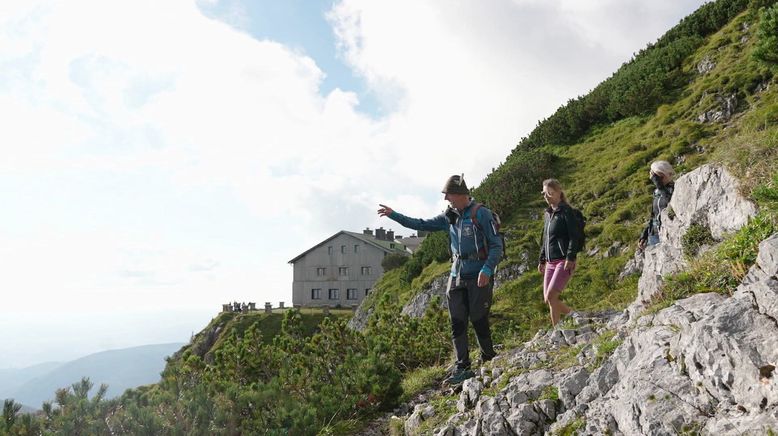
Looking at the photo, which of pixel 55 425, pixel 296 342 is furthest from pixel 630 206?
pixel 55 425

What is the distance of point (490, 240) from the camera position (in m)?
7.04

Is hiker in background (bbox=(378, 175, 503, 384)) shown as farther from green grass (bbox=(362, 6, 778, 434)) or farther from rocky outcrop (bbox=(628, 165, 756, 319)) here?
rocky outcrop (bbox=(628, 165, 756, 319))

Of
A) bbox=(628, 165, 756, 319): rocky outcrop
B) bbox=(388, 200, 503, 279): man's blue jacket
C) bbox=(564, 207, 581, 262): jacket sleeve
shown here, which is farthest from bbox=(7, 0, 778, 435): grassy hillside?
bbox=(388, 200, 503, 279): man's blue jacket

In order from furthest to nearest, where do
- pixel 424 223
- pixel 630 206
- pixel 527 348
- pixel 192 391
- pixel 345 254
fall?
1. pixel 345 254
2. pixel 630 206
3. pixel 424 223
4. pixel 527 348
5. pixel 192 391

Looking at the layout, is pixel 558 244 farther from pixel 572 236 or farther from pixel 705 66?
pixel 705 66

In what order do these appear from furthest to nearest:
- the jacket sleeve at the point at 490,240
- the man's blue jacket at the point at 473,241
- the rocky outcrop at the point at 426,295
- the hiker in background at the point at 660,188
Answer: the rocky outcrop at the point at 426,295, the hiker in background at the point at 660,188, the man's blue jacket at the point at 473,241, the jacket sleeve at the point at 490,240

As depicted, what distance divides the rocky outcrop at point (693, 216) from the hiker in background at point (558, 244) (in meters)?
1.05

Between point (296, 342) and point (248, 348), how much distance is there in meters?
0.88

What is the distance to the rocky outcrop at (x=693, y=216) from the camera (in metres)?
5.96

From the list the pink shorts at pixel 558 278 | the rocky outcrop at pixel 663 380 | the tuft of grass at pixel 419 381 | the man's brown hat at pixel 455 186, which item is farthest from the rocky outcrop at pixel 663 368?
the man's brown hat at pixel 455 186

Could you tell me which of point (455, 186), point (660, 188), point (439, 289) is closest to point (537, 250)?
point (439, 289)

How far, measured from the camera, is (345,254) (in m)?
65.2

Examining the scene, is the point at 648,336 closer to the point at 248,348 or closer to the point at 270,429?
the point at 270,429

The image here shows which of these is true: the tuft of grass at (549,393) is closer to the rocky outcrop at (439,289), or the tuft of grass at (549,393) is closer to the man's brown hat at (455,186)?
the man's brown hat at (455,186)
